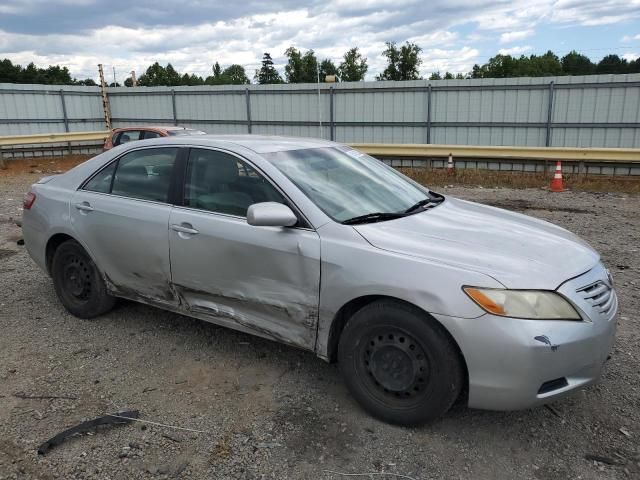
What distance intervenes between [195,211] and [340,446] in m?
1.84

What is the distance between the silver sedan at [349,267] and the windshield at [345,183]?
14 millimetres

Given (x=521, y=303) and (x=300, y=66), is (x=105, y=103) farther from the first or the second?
(x=300, y=66)

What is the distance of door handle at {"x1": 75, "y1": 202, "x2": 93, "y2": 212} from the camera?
4289 mm

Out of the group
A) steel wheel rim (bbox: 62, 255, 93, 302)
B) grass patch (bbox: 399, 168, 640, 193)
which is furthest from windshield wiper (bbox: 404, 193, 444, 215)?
grass patch (bbox: 399, 168, 640, 193)

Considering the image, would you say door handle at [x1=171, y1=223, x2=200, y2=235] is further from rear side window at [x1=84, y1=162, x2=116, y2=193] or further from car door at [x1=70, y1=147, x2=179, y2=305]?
rear side window at [x1=84, y1=162, x2=116, y2=193]

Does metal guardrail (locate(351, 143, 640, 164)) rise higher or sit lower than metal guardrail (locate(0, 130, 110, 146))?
lower

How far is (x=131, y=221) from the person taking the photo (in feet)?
13.1

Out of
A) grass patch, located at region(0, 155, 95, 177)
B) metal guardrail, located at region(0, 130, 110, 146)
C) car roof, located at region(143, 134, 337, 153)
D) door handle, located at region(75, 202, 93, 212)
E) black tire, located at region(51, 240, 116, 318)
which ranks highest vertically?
car roof, located at region(143, 134, 337, 153)

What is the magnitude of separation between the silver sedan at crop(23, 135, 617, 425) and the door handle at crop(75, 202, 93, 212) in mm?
23

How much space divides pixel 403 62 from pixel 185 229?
167 ft

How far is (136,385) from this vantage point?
3531 millimetres

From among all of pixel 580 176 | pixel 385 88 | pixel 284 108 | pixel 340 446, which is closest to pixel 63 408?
pixel 340 446

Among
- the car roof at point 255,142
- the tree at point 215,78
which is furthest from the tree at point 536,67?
the car roof at point 255,142

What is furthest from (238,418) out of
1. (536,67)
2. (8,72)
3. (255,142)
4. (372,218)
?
(536,67)
